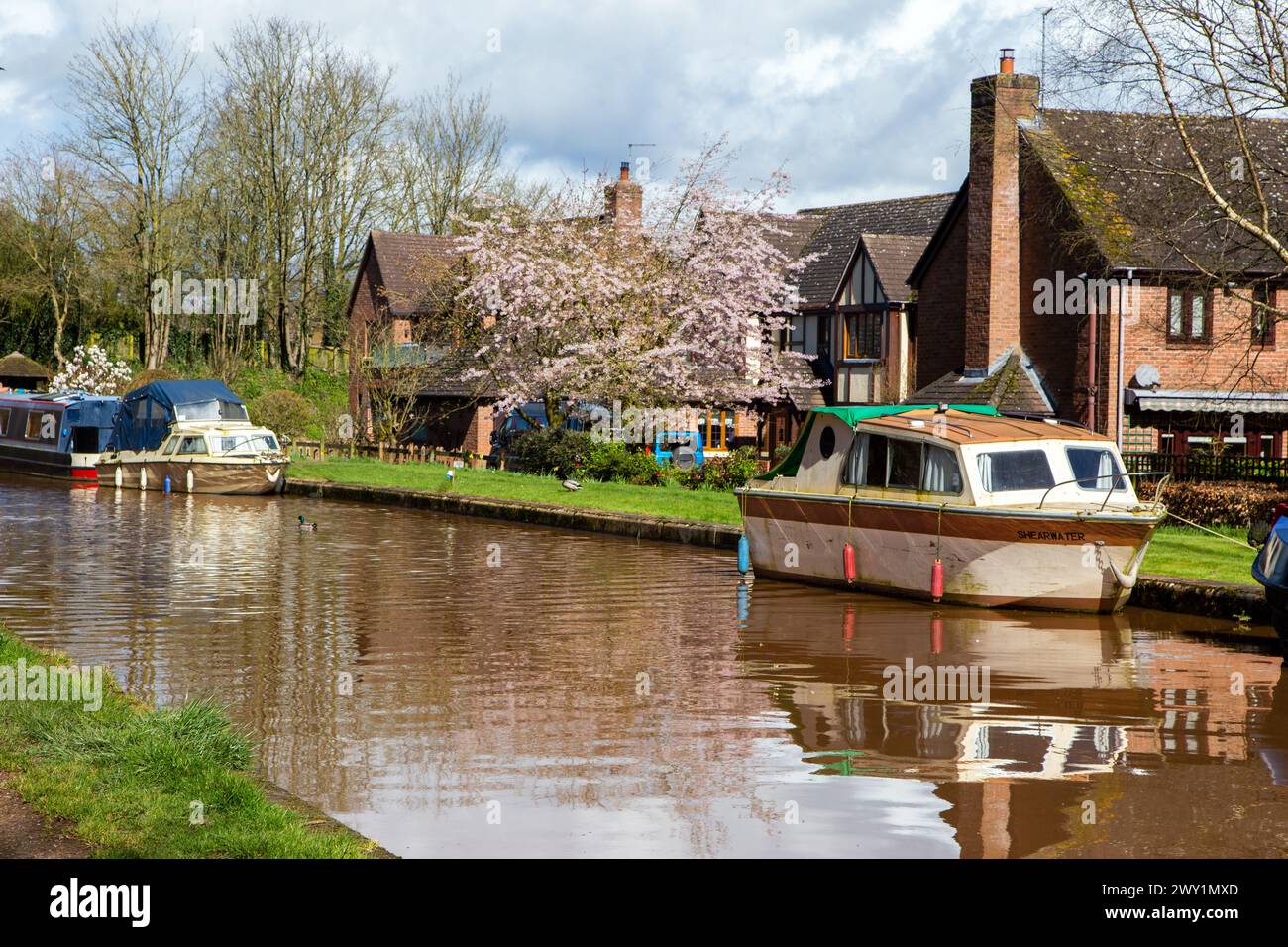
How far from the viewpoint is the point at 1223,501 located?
83.8 ft

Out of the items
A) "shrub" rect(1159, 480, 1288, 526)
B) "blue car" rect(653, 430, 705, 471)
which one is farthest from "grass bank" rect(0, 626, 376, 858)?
"blue car" rect(653, 430, 705, 471)

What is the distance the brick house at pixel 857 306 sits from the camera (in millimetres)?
48969

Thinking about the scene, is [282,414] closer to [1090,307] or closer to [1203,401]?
[1090,307]

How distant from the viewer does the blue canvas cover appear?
43688 millimetres

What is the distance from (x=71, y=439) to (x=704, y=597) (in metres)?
34.0

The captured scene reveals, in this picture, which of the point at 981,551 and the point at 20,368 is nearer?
the point at 981,551

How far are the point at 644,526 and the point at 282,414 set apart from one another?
94.3 ft

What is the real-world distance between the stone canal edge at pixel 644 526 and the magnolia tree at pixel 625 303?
624cm

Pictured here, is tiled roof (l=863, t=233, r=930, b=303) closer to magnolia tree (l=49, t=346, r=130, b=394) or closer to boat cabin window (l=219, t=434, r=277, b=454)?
boat cabin window (l=219, t=434, r=277, b=454)

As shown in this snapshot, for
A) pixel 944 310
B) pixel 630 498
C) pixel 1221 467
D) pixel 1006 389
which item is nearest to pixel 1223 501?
pixel 1221 467

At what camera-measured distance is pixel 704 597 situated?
788 inches

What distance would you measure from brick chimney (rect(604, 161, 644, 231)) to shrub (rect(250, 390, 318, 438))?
1347cm
